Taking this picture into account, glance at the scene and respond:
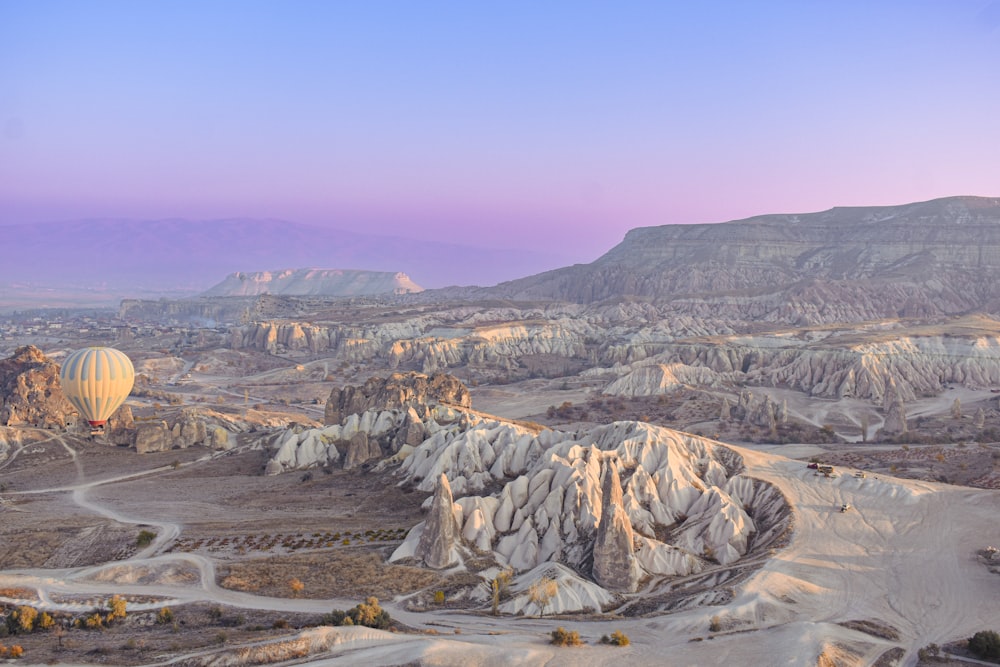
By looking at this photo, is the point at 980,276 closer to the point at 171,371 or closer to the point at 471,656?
the point at 171,371

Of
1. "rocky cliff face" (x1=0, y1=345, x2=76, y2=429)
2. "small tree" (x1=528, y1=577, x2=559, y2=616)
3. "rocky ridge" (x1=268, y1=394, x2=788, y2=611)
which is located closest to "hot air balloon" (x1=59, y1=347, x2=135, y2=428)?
"rocky cliff face" (x1=0, y1=345, x2=76, y2=429)

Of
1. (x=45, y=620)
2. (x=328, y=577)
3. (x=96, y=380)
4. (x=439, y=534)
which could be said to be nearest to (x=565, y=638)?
(x=439, y=534)

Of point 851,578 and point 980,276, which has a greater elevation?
point 980,276

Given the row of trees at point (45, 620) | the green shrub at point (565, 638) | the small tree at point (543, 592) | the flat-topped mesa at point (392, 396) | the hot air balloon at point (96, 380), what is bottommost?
the small tree at point (543, 592)

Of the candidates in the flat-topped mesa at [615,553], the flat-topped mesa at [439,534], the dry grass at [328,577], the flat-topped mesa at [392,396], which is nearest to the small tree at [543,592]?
the flat-topped mesa at [615,553]

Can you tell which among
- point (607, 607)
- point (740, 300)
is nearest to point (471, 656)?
point (607, 607)

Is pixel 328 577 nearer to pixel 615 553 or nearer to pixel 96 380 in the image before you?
pixel 615 553

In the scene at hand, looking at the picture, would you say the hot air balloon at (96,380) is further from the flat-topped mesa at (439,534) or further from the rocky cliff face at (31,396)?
the flat-topped mesa at (439,534)
